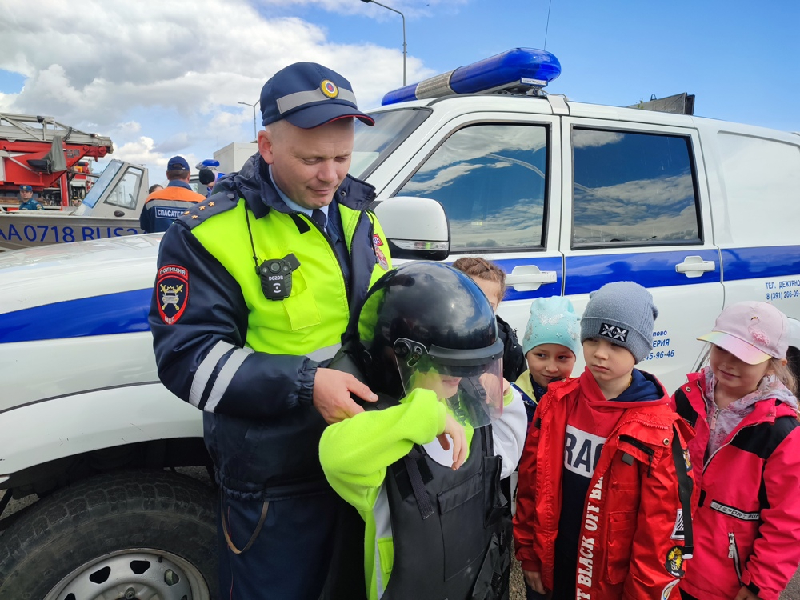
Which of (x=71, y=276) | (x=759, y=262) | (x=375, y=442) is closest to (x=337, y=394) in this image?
(x=375, y=442)

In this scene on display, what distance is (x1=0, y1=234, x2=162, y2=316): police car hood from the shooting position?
182 cm

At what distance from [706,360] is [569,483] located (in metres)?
1.73

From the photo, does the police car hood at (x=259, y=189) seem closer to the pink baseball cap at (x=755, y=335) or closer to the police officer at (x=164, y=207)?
the pink baseball cap at (x=755, y=335)

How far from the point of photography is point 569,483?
1.91 meters

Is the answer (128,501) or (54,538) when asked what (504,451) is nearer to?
(128,501)

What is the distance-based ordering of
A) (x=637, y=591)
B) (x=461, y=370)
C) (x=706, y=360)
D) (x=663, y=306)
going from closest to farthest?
(x=461, y=370) → (x=637, y=591) → (x=663, y=306) → (x=706, y=360)

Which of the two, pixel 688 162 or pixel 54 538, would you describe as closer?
pixel 54 538

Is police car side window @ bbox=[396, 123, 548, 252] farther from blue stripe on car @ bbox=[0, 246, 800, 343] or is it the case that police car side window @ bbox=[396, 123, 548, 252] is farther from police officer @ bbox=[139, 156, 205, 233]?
police officer @ bbox=[139, 156, 205, 233]

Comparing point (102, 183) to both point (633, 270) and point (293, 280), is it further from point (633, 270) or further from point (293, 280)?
point (293, 280)

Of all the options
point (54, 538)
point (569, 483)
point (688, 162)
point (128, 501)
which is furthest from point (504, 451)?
point (688, 162)

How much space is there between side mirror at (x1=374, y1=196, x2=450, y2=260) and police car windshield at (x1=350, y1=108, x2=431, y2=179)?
0.47 m

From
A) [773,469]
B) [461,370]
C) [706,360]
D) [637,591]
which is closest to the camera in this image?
[461,370]

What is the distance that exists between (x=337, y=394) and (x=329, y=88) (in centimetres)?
68

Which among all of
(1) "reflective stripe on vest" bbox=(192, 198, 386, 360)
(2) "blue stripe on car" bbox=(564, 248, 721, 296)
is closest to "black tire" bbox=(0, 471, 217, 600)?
(1) "reflective stripe on vest" bbox=(192, 198, 386, 360)
